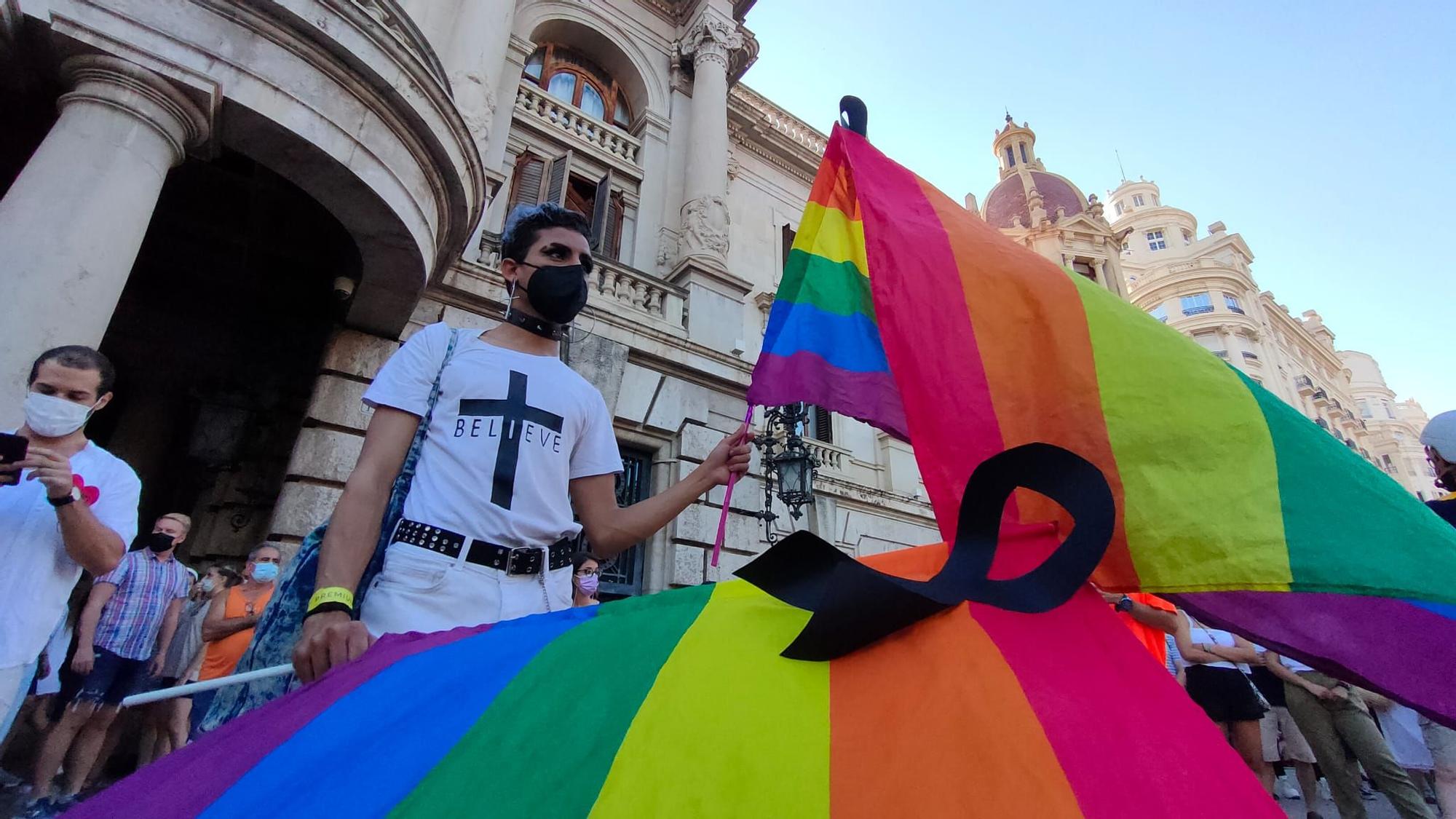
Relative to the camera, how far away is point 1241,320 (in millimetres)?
33812

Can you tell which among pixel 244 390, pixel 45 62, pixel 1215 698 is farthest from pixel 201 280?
pixel 1215 698

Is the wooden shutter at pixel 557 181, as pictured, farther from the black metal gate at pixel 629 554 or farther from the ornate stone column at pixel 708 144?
the black metal gate at pixel 629 554

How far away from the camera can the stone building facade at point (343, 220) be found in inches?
Answer: 152

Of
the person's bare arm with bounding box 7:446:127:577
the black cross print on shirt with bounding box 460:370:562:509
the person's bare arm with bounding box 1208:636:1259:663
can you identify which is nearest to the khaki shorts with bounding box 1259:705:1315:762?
the person's bare arm with bounding box 1208:636:1259:663

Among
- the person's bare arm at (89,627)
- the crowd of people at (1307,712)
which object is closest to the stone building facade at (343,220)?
the person's bare arm at (89,627)

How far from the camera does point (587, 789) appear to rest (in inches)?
32.2

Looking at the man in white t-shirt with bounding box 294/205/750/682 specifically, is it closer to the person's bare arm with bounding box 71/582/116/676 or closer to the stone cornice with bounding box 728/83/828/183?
the person's bare arm with bounding box 71/582/116/676

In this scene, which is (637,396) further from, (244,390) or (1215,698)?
(1215,698)

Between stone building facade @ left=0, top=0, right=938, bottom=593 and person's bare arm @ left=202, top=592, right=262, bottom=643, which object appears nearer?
stone building facade @ left=0, top=0, right=938, bottom=593

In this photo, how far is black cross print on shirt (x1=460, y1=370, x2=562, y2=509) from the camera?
175 centimetres

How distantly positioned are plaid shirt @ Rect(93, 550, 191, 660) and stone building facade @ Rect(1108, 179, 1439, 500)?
1273 inches

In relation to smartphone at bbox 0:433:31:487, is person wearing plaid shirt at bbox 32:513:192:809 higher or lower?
lower

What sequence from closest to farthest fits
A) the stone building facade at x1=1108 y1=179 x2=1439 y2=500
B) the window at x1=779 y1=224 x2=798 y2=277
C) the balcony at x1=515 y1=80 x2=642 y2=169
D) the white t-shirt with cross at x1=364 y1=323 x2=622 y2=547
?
the white t-shirt with cross at x1=364 y1=323 x2=622 y2=547
the balcony at x1=515 y1=80 x2=642 y2=169
the window at x1=779 y1=224 x2=798 y2=277
the stone building facade at x1=1108 y1=179 x2=1439 y2=500

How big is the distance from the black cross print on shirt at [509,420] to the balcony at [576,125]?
8809mm
